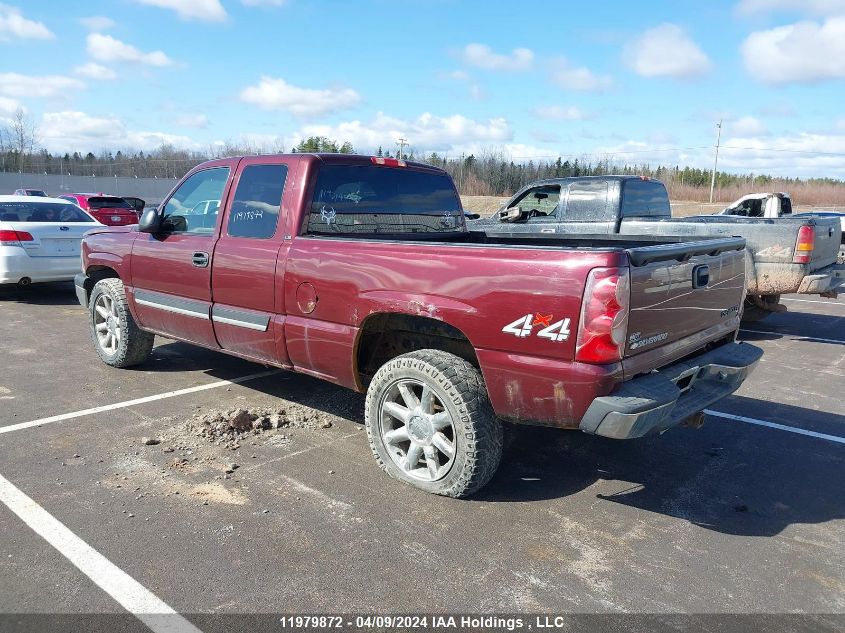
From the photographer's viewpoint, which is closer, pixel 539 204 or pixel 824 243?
pixel 824 243

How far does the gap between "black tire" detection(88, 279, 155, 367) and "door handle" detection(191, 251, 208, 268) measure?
1348 millimetres

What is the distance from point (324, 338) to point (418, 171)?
1.83 m

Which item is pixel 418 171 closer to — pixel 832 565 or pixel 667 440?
pixel 667 440

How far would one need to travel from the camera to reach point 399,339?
4.30 m

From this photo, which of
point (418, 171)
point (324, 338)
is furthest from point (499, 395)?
point (418, 171)

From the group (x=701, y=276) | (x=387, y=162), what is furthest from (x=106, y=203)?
(x=701, y=276)

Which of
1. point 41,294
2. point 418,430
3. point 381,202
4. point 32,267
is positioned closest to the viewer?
point 418,430

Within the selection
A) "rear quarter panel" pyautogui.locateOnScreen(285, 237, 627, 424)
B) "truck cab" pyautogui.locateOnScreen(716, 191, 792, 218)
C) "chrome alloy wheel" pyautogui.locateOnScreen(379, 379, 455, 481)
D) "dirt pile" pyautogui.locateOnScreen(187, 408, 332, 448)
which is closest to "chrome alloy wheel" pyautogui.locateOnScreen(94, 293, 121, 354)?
"dirt pile" pyautogui.locateOnScreen(187, 408, 332, 448)

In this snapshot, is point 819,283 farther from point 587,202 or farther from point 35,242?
point 35,242

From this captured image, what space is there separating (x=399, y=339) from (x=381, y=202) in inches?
44.8

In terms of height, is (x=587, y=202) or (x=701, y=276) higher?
(x=587, y=202)

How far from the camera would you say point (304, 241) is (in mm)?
4164

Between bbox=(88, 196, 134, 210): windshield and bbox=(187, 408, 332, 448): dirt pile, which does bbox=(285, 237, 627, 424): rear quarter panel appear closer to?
bbox=(187, 408, 332, 448): dirt pile

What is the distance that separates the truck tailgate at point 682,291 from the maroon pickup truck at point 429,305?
0.04 ft
